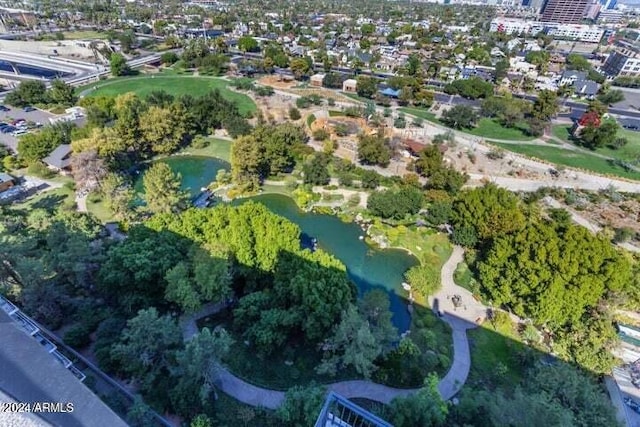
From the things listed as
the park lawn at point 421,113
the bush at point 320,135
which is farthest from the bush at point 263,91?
the park lawn at point 421,113

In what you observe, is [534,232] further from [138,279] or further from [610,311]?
[138,279]

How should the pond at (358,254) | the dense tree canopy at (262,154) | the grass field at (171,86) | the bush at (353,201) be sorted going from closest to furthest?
1. the pond at (358,254)
2. the bush at (353,201)
3. the dense tree canopy at (262,154)
4. the grass field at (171,86)

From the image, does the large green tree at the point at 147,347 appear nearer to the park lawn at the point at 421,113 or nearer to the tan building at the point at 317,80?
the park lawn at the point at 421,113

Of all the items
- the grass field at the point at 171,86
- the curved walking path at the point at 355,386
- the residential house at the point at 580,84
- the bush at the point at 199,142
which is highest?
the residential house at the point at 580,84

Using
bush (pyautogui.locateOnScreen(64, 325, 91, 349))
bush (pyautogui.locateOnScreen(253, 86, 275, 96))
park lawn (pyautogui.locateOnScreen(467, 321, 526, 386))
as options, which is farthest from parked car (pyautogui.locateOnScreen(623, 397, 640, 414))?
bush (pyautogui.locateOnScreen(253, 86, 275, 96))

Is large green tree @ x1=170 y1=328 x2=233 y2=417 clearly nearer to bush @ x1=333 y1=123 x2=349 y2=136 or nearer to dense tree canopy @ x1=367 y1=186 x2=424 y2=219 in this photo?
dense tree canopy @ x1=367 y1=186 x2=424 y2=219

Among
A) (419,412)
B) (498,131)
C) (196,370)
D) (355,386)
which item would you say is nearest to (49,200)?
(196,370)
